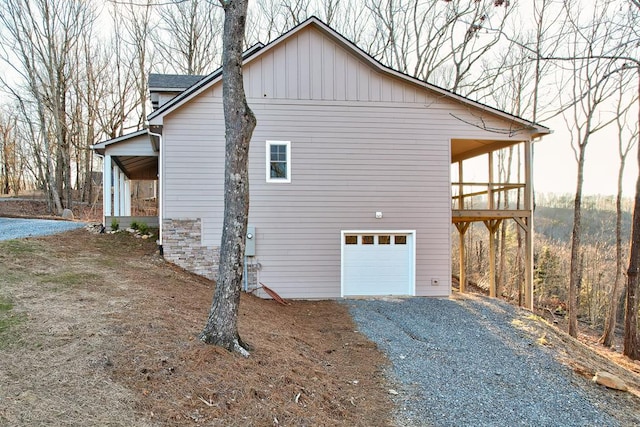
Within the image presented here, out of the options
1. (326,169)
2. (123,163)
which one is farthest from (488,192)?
(123,163)

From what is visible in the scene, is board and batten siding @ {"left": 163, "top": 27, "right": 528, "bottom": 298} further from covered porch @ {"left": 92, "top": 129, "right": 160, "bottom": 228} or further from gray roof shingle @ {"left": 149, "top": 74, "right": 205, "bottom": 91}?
gray roof shingle @ {"left": 149, "top": 74, "right": 205, "bottom": 91}

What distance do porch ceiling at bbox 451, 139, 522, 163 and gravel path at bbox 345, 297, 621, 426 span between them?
4834 mm

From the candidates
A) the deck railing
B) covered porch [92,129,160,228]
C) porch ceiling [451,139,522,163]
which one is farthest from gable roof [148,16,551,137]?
covered porch [92,129,160,228]

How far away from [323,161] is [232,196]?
18.7ft

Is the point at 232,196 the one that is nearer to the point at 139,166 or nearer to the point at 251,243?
the point at 251,243

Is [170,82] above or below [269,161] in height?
above

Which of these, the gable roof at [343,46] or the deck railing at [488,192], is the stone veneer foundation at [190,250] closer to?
the gable roof at [343,46]

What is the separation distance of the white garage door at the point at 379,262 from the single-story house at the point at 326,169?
0.09 feet

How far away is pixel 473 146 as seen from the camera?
A: 1244cm

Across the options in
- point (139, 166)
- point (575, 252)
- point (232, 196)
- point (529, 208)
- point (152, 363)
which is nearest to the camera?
point (152, 363)

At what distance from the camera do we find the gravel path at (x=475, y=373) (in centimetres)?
469

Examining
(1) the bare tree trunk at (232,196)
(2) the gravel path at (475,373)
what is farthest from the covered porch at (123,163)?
(2) the gravel path at (475,373)

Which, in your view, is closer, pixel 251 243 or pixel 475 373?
pixel 475 373

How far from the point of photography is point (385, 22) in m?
21.8
